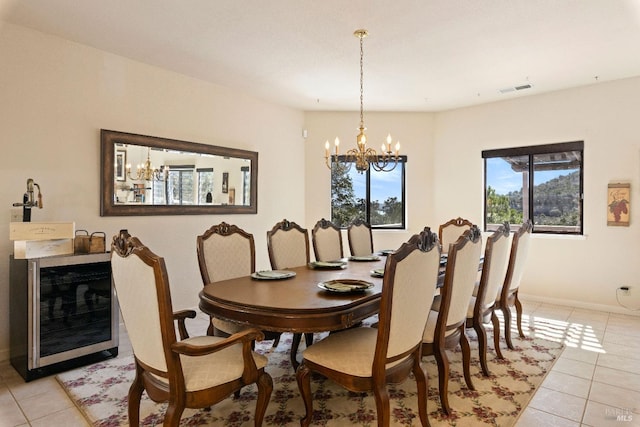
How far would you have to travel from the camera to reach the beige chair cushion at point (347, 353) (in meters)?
1.79

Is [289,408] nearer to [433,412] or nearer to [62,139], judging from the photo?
[433,412]

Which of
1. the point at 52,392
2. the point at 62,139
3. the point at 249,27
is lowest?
the point at 52,392

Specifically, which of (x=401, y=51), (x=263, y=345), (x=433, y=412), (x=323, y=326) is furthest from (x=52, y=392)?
(x=401, y=51)

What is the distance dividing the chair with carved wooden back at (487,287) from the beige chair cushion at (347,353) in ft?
3.05

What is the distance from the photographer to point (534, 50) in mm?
3502

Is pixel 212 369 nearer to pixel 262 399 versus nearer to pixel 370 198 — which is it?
pixel 262 399

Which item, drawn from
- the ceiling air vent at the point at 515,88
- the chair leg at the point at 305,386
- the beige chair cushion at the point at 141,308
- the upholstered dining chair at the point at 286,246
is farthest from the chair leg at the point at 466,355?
the ceiling air vent at the point at 515,88

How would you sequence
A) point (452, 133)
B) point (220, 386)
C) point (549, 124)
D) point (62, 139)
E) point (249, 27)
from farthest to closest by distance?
1. point (452, 133)
2. point (549, 124)
3. point (62, 139)
4. point (249, 27)
5. point (220, 386)

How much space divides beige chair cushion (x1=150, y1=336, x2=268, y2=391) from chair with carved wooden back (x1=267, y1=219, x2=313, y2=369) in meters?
1.47

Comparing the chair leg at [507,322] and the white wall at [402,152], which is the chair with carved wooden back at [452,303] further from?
the white wall at [402,152]

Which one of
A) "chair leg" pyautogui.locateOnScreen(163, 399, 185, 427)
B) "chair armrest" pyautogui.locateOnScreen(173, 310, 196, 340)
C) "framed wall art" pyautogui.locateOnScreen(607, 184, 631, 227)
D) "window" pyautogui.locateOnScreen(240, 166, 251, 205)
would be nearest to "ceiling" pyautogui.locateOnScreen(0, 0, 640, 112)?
"window" pyautogui.locateOnScreen(240, 166, 251, 205)

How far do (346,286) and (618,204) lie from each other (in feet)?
13.2

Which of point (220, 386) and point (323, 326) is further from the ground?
point (323, 326)

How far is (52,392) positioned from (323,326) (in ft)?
6.73
